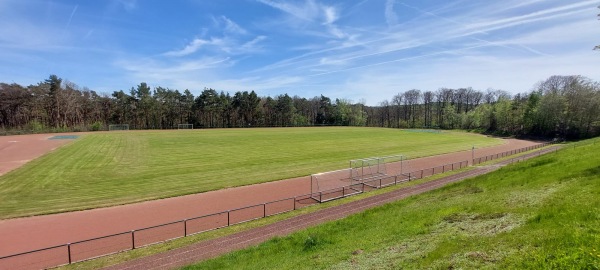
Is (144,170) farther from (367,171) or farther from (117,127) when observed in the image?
(117,127)

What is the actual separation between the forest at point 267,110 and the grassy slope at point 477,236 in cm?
9602

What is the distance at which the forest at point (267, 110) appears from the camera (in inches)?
3610

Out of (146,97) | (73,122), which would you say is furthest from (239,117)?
(73,122)

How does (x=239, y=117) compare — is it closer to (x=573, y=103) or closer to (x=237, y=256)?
(x=573, y=103)

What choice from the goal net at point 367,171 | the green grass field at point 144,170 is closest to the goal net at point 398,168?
the goal net at point 367,171

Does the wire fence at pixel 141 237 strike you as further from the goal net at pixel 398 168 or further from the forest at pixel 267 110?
the forest at pixel 267 110

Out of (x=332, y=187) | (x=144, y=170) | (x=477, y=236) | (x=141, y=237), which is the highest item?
(x=477, y=236)

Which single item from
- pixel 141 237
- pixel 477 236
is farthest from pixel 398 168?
pixel 477 236

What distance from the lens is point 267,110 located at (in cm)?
14912

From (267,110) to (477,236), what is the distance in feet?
464

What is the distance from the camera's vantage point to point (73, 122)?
361ft

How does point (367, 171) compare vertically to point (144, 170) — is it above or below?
below

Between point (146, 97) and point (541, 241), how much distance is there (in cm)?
12091

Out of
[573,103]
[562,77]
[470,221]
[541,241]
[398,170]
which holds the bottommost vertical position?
[398,170]
